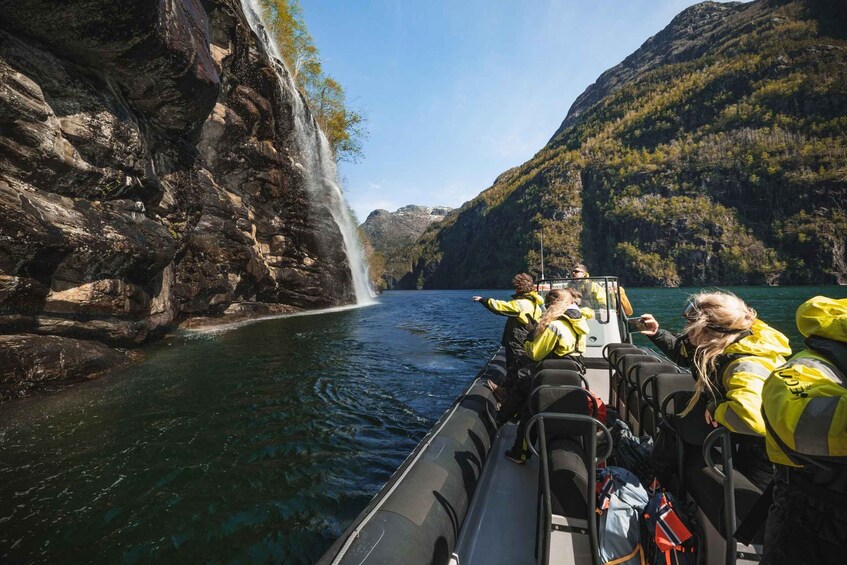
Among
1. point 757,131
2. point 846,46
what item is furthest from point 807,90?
point 846,46

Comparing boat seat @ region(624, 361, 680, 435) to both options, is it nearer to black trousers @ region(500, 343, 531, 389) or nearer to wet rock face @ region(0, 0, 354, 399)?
black trousers @ region(500, 343, 531, 389)

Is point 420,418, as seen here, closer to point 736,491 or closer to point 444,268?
point 736,491

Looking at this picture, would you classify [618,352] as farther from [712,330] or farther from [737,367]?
[737,367]

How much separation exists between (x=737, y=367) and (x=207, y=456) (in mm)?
6281

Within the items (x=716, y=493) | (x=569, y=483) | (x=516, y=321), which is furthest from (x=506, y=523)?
(x=516, y=321)

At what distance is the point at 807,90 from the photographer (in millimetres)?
98875

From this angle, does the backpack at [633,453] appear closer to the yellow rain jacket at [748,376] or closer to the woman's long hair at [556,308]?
the woman's long hair at [556,308]

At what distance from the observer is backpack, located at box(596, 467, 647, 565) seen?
2.66 metres

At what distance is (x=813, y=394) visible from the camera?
59.4 inches

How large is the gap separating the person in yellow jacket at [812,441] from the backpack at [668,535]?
79 centimetres

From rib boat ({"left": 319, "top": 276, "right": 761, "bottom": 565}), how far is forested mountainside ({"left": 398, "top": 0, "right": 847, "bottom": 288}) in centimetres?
10970

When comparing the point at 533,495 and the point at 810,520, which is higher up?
the point at 810,520

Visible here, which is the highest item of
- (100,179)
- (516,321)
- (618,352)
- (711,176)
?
(711,176)

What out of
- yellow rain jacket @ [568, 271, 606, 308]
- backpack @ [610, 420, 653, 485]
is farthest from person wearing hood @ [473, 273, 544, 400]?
yellow rain jacket @ [568, 271, 606, 308]
